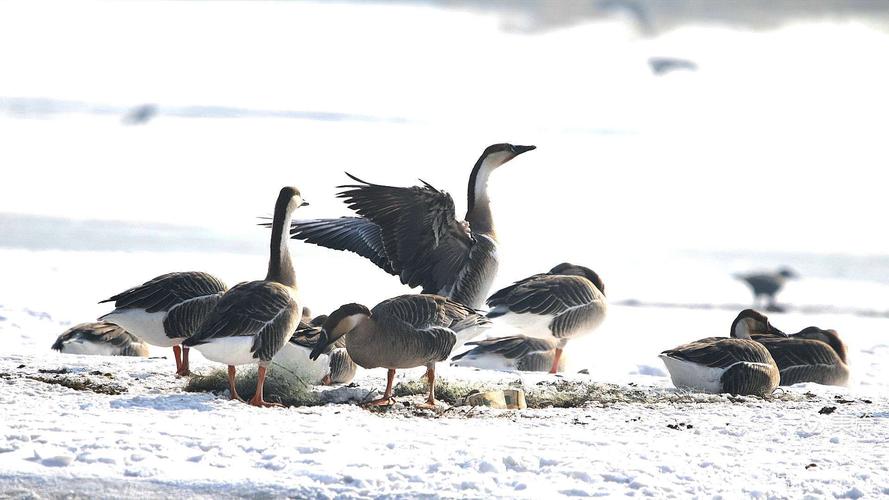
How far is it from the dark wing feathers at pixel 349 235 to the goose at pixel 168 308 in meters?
1.52

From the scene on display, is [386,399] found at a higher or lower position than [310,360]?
lower

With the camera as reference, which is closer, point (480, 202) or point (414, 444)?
point (414, 444)

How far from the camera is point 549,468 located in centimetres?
577

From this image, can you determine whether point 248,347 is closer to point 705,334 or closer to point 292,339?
point 292,339

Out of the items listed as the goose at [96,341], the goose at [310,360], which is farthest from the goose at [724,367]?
the goose at [96,341]

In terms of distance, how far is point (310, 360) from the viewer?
8148 millimetres

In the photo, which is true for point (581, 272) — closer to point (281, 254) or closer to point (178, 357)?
point (281, 254)

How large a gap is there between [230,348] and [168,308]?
46.6 inches

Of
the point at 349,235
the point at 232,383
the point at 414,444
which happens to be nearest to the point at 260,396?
the point at 232,383

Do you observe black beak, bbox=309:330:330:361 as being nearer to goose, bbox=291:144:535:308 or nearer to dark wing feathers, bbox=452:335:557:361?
goose, bbox=291:144:535:308

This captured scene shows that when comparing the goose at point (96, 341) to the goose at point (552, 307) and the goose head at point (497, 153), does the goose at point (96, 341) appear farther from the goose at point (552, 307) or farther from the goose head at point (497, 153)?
the goose head at point (497, 153)

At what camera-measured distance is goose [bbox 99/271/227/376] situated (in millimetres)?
8156

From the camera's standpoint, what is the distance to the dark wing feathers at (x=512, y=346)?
11.1 m

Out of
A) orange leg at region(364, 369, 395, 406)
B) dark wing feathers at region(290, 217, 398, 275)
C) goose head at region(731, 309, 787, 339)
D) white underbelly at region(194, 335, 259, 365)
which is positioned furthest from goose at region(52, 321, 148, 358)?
goose head at region(731, 309, 787, 339)
